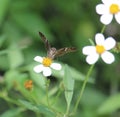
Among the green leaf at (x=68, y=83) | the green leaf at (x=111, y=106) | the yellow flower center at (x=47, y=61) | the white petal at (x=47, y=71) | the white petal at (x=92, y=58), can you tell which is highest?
the white petal at (x=92, y=58)

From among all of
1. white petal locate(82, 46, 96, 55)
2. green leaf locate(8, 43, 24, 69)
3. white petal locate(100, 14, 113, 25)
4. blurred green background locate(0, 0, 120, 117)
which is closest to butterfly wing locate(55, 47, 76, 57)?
white petal locate(82, 46, 96, 55)

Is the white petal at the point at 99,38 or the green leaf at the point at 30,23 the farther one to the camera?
the green leaf at the point at 30,23

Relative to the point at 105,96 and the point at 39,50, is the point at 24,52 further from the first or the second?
the point at 105,96

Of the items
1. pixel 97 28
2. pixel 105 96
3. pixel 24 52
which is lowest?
pixel 105 96

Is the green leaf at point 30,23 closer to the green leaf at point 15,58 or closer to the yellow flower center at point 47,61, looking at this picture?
the green leaf at point 15,58

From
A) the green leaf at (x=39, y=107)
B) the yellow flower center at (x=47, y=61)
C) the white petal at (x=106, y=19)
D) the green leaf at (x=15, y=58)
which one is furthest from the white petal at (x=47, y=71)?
the green leaf at (x=15, y=58)

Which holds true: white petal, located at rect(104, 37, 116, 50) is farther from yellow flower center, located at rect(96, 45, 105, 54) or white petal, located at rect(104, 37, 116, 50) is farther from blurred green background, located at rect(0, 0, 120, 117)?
blurred green background, located at rect(0, 0, 120, 117)

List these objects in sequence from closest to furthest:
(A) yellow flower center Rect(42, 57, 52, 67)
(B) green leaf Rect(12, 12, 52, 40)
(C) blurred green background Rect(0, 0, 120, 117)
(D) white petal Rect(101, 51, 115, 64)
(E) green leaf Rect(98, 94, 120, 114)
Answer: (D) white petal Rect(101, 51, 115, 64), (A) yellow flower center Rect(42, 57, 52, 67), (E) green leaf Rect(98, 94, 120, 114), (C) blurred green background Rect(0, 0, 120, 117), (B) green leaf Rect(12, 12, 52, 40)

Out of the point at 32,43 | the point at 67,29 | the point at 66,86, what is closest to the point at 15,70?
the point at 66,86

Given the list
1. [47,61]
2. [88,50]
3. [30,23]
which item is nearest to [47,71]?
[47,61]

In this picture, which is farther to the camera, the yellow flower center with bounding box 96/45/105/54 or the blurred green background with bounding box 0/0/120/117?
the blurred green background with bounding box 0/0/120/117

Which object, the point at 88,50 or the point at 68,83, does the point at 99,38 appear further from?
the point at 68,83
